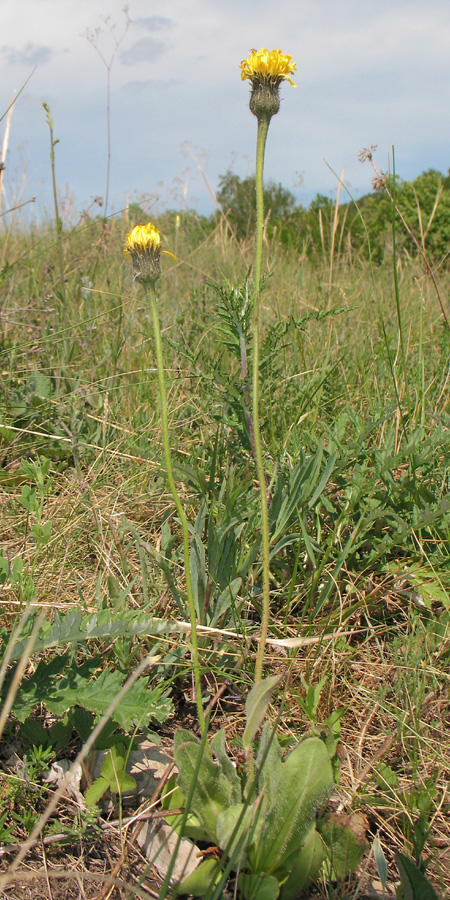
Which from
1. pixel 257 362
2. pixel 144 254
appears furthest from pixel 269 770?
pixel 144 254

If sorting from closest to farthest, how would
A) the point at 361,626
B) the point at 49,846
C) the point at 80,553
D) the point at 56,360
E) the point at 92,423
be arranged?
the point at 49,846
the point at 361,626
the point at 80,553
the point at 92,423
the point at 56,360

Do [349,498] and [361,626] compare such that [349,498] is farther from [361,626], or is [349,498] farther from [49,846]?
[49,846]

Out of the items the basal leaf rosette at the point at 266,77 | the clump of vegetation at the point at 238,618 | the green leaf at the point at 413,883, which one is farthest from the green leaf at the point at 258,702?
the basal leaf rosette at the point at 266,77

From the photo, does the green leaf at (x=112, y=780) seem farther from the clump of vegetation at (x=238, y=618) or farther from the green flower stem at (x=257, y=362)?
the green flower stem at (x=257, y=362)

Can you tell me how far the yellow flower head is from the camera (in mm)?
1102

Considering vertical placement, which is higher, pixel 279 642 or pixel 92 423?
pixel 92 423

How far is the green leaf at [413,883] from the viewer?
3.19 ft

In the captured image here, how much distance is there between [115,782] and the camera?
1148 mm

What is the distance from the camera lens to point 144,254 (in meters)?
1.11

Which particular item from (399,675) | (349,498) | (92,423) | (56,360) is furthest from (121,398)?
(399,675)

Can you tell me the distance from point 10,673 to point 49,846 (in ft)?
1.07

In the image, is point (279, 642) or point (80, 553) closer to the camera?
point (279, 642)

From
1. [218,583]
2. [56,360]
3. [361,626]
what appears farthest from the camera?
[56,360]

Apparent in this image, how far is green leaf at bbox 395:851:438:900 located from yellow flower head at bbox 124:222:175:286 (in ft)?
3.62
